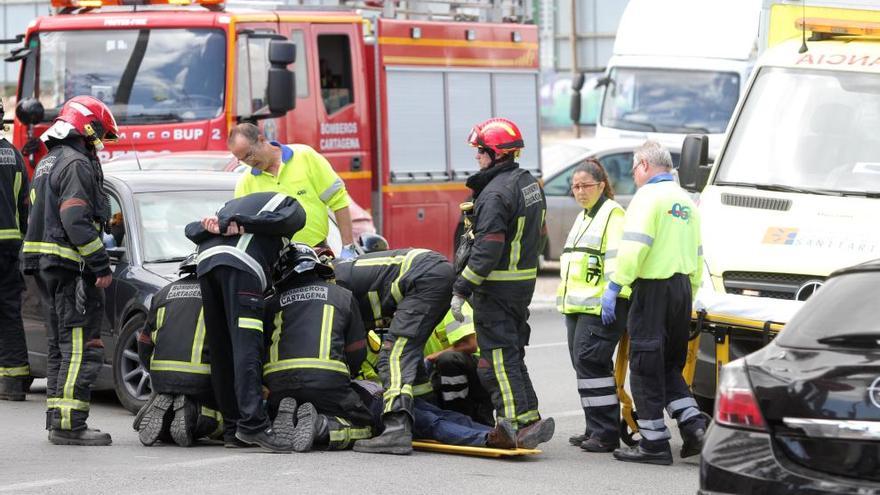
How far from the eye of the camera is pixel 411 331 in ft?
30.4

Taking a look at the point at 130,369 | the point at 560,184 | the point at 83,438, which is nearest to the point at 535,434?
the point at 83,438

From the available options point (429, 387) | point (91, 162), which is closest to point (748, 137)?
point (429, 387)

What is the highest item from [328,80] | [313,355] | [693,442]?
[328,80]

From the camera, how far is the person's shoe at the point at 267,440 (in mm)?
9047

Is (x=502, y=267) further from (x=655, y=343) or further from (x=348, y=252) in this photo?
(x=348, y=252)

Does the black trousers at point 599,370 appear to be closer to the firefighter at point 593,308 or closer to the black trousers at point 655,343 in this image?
the firefighter at point 593,308

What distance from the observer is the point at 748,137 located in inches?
421

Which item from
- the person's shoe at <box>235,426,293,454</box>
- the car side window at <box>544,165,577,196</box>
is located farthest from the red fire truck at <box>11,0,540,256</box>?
the person's shoe at <box>235,426,293,454</box>

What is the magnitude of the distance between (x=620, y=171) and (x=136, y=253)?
11761mm

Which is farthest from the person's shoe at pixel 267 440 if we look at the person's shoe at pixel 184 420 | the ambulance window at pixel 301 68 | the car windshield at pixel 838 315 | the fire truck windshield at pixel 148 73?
the ambulance window at pixel 301 68

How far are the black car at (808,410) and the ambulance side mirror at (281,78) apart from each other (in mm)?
9667

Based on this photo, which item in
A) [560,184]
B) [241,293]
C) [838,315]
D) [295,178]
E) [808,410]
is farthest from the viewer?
[560,184]

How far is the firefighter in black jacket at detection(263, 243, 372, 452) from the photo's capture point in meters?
9.10

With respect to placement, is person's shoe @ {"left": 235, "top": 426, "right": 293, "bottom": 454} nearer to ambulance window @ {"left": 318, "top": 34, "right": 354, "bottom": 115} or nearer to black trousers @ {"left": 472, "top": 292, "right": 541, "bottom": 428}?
black trousers @ {"left": 472, "top": 292, "right": 541, "bottom": 428}
